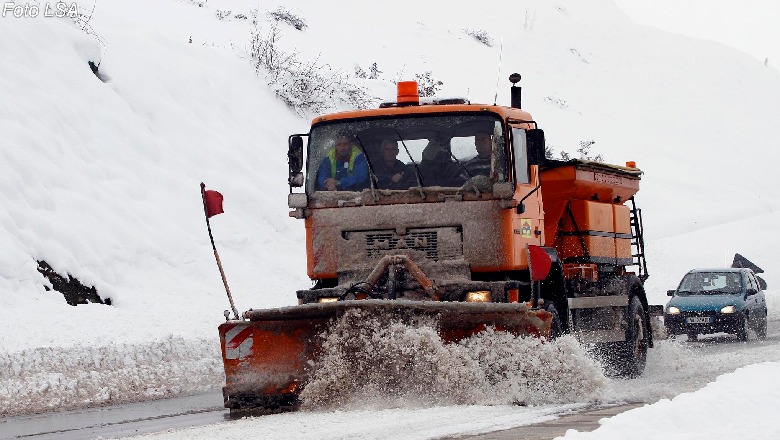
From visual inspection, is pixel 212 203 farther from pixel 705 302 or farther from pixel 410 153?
pixel 705 302

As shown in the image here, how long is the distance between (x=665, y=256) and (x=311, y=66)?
11.1m

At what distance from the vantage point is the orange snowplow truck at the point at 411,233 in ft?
35.6

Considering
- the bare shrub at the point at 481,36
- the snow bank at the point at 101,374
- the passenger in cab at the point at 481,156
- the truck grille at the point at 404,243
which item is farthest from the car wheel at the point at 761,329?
the bare shrub at the point at 481,36

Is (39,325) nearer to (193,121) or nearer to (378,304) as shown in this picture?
(378,304)

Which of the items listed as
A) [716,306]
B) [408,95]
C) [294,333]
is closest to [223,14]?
[716,306]

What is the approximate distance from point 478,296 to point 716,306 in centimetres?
1127

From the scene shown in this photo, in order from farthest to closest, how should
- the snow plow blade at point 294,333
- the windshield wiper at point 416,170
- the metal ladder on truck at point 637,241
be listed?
the metal ladder on truck at point 637,241, the windshield wiper at point 416,170, the snow plow blade at point 294,333

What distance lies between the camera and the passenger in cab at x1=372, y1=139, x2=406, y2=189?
1155 cm

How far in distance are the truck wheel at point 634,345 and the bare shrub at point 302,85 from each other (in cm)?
1563

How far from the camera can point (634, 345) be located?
14930mm

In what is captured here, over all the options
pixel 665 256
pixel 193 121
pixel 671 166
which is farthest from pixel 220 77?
pixel 671 166

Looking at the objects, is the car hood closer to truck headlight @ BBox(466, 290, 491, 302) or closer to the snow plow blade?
truck headlight @ BBox(466, 290, 491, 302)

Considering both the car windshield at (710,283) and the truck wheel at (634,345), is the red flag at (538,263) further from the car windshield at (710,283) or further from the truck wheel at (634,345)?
the car windshield at (710,283)

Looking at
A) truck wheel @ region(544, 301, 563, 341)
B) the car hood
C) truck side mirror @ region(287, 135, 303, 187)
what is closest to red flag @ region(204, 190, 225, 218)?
truck side mirror @ region(287, 135, 303, 187)
